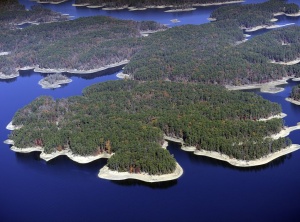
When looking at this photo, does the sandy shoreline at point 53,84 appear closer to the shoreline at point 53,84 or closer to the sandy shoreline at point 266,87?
the shoreline at point 53,84

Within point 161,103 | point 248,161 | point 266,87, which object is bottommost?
point 248,161

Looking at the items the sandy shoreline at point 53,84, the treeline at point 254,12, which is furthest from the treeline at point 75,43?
the treeline at point 254,12

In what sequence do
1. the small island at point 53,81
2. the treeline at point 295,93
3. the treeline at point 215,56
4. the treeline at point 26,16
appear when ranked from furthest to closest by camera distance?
the treeline at point 26,16 < the small island at point 53,81 < the treeline at point 215,56 < the treeline at point 295,93

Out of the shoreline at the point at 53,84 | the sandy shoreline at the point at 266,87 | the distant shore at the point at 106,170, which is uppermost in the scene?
the sandy shoreline at the point at 266,87

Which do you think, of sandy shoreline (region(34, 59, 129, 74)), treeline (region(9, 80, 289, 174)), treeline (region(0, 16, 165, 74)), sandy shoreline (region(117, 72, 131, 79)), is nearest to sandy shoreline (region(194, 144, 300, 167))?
treeline (region(9, 80, 289, 174))

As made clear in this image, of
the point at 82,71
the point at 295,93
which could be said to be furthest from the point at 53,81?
the point at 295,93

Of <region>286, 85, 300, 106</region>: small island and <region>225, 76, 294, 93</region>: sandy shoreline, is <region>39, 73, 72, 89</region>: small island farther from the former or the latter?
<region>286, 85, 300, 106</region>: small island

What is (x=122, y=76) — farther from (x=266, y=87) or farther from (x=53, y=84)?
(x=266, y=87)

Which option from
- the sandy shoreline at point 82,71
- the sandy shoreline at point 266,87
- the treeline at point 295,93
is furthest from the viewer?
the sandy shoreline at point 82,71
